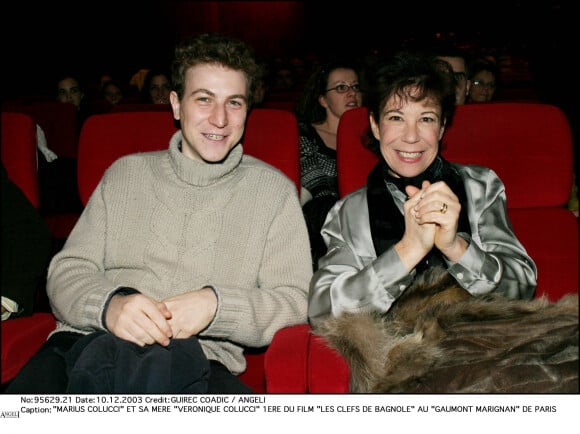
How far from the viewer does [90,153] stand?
6.05ft

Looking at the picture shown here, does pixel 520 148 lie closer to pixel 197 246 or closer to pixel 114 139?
pixel 197 246

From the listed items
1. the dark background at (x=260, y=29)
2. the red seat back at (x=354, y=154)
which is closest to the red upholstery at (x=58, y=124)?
the dark background at (x=260, y=29)

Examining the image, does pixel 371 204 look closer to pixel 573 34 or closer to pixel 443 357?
pixel 443 357

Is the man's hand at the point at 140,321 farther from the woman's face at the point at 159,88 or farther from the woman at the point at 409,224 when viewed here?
the woman's face at the point at 159,88

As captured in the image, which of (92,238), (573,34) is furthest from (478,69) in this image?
(92,238)

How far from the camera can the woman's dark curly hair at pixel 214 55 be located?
1594mm

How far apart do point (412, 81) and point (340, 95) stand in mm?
1135

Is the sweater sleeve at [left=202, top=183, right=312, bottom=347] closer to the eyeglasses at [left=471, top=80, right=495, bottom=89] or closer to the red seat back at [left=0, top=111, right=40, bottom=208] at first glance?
the red seat back at [left=0, top=111, right=40, bottom=208]

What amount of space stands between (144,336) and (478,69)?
2358mm

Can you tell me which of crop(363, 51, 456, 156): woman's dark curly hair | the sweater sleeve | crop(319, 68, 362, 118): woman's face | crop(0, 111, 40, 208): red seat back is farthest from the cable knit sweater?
crop(319, 68, 362, 118): woman's face

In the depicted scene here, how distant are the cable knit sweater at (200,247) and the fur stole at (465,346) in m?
0.19

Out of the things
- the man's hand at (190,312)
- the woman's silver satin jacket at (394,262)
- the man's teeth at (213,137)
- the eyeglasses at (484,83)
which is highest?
the man's teeth at (213,137)

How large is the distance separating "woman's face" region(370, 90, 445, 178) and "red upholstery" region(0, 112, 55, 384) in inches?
35.8

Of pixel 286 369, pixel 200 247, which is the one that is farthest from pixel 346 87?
pixel 286 369
